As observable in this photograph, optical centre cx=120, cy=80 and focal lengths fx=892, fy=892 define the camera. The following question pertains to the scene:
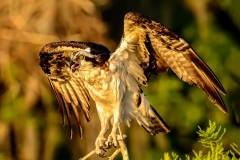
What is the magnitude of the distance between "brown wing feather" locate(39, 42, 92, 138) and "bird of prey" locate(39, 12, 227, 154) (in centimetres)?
1

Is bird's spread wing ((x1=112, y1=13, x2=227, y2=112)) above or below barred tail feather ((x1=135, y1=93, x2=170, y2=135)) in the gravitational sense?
above

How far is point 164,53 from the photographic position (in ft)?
19.6

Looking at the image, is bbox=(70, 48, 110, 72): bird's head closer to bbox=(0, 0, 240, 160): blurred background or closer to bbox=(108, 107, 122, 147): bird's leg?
bbox=(108, 107, 122, 147): bird's leg

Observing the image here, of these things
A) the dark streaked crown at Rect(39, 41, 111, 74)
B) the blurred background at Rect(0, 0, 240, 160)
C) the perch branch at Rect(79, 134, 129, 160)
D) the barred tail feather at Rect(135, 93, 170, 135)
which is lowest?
the blurred background at Rect(0, 0, 240, 160)

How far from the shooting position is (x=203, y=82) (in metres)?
5.73

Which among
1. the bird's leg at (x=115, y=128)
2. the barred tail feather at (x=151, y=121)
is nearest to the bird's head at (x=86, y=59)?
the bird's leg at (x=115, y=128)

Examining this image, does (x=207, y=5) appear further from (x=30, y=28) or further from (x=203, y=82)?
(x=203, y=82)

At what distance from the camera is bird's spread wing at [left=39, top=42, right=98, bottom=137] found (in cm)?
629

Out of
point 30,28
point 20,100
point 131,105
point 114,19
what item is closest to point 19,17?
point 30,28

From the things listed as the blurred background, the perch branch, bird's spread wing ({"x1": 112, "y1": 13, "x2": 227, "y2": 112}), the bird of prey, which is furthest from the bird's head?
the blurred background

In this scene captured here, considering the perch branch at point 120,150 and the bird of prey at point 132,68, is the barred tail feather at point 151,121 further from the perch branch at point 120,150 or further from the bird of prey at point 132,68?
the perch branch at point 120,150

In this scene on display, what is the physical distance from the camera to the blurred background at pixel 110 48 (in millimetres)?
11156

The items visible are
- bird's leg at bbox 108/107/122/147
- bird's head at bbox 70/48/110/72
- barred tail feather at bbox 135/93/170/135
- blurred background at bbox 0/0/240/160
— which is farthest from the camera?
blurred background at bbox 0/0/240/160

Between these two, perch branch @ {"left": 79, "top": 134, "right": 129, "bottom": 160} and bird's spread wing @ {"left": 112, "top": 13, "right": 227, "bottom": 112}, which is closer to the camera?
perch branch @ {"left": 79, "top": 134, "right": 129, "bottom": 160}
